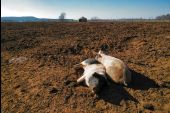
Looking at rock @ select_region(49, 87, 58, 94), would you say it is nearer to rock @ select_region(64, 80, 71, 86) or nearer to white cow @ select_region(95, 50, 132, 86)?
rock @ select_region(64, 80, 71, 86)

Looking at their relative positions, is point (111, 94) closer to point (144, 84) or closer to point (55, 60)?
point (144, 84)

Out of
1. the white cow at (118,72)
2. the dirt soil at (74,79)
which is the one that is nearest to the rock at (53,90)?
the dirt soil at (74,79)

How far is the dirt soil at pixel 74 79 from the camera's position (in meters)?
Result: 6.49

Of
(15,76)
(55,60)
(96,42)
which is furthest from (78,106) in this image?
(96,42)

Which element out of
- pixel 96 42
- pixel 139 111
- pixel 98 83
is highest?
pixel 96 42

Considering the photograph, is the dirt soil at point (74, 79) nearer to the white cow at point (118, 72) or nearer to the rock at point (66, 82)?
the rock at point (66, 82)

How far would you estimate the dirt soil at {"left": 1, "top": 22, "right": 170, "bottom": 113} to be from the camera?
6.49 m

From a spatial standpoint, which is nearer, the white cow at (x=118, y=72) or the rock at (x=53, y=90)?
the rock at (x=53, y=90)

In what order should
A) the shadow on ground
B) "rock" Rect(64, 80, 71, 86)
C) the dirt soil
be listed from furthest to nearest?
"rock" Rect(64, 80, 71, 86) < the shadow on ground < the dirt soil

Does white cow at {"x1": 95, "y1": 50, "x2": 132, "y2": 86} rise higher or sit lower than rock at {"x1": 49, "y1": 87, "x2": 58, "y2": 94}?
higher

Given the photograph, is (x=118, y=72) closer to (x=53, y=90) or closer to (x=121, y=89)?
(x=121, y=89)

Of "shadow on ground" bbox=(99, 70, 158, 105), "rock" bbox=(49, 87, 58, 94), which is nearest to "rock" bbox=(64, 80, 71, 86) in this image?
"rock" bbox=(49, 87, 58, 94)

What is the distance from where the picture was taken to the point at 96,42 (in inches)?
472

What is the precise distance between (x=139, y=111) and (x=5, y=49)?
285 inches
